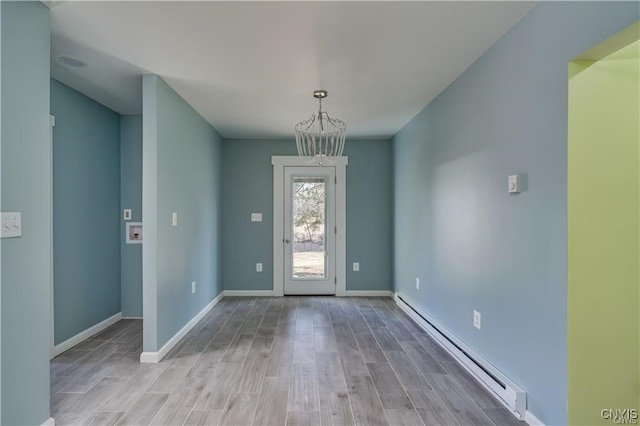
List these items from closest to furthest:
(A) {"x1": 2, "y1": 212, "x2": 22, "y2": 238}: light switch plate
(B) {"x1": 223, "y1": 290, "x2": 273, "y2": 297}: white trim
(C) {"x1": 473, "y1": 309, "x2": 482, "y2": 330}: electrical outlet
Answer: (A) {"x1": 2, "y1": 212, "x2": 22, "y2": 238}: light switch plate < (C) {"x1": 473, "y1": 309, "x2": 482, "y2": 330}: electrical outlet < (B) {"x1": 223, "y1": 290, "x2": 273, "y2": 297}: white trim

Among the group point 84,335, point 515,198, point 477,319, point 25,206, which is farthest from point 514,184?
point 84,335

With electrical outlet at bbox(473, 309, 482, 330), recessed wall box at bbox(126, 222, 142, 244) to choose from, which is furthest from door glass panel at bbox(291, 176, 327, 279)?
electrical outlet at bbox(473, 309, 482, 330)

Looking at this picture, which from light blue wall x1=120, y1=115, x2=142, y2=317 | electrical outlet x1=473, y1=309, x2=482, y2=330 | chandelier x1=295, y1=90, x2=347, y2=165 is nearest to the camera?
electrical outlet x1=473, y1=309, x2=482, y2=330

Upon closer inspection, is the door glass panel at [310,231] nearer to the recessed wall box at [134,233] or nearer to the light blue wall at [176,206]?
the light blue wall at [176,206]

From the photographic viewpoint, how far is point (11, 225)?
1644mm

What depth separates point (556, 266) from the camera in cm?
171

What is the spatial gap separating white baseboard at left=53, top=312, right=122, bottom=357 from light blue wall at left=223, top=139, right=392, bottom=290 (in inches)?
Result: 63.6

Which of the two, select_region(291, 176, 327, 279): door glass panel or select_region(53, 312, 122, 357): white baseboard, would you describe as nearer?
select_region(53, 312, 122, 357): white baseboard

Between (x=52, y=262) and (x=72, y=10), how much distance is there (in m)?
1.96

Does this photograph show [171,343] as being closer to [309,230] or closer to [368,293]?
[309,230]

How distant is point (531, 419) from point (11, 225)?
282cm

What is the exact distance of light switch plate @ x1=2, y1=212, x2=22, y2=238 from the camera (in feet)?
5.28

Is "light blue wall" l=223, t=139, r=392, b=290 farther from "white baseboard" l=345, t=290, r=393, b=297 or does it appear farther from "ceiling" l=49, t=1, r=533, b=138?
"ceiling" l=49, t=1, r=533, b=138

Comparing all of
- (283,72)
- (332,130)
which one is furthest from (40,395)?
(332,130)
